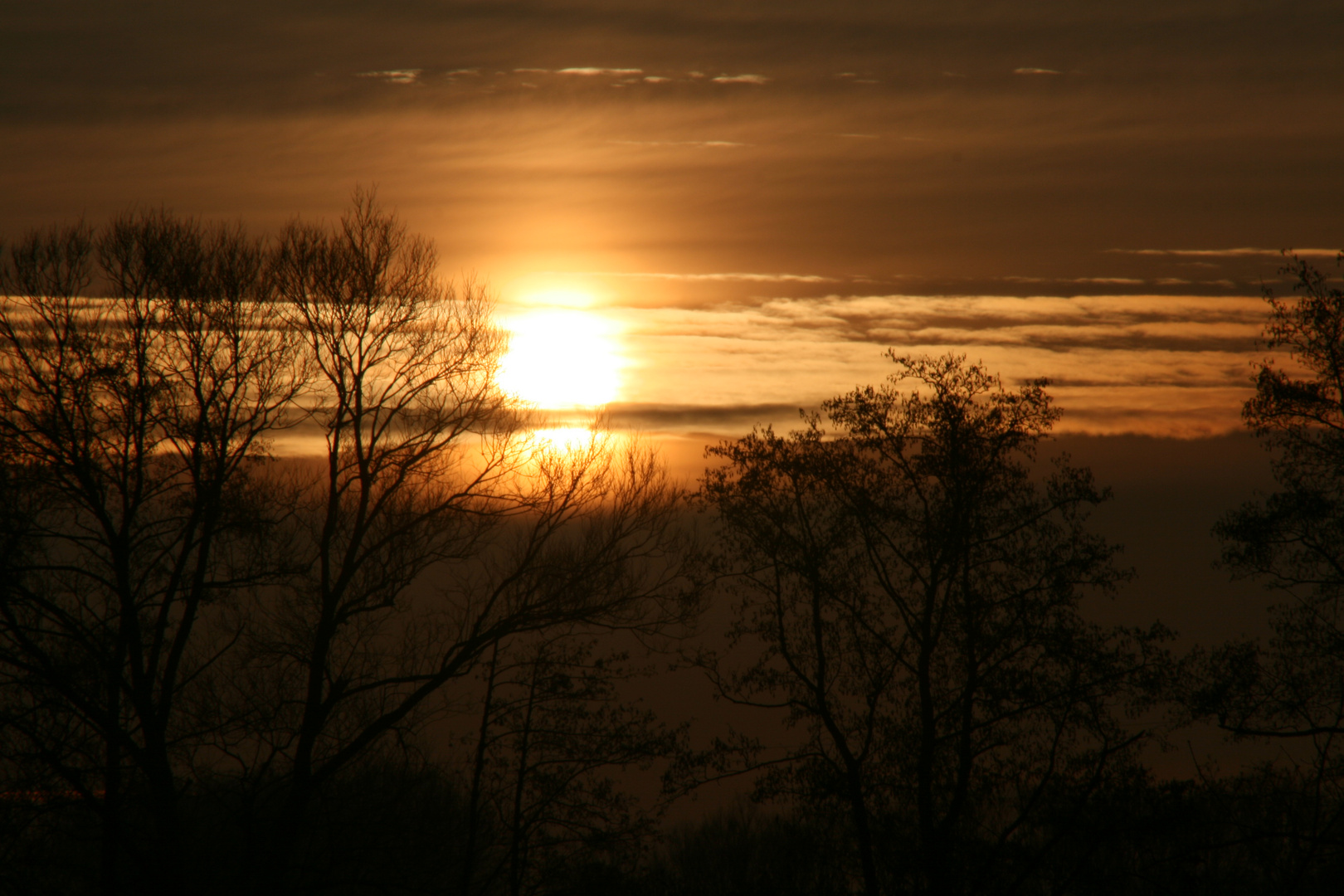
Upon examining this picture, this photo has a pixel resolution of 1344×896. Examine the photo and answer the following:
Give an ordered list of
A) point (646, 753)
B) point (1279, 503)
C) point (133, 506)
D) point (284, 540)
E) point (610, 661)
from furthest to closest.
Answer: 1. point (610, 661)
2. point (646, 753)
3. point (284, 540)
4. point (133, 506)
5. point (1279, 503)

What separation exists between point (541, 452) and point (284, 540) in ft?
16.5

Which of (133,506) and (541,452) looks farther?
(541,452)

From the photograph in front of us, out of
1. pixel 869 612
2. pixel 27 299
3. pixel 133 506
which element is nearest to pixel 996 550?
pixel 869 612

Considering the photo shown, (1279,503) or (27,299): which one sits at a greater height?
(27,299)

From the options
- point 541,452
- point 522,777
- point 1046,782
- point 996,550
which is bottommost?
point 522,777

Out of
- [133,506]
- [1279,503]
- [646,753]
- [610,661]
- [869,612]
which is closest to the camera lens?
[1279,503]

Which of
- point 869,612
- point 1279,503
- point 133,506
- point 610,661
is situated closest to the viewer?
point 1279,503

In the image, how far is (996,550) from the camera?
2056 cm

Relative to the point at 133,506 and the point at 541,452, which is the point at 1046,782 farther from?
the point at 133,506

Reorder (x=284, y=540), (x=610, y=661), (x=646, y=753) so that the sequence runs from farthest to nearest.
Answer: (x=610, y=661), (x=646, y=753), (x=284, y=540)

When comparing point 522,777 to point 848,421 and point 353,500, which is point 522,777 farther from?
point 848,421

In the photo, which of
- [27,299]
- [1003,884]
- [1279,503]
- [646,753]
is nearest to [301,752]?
[27,299]

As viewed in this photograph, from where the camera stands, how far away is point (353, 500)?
67.7ft

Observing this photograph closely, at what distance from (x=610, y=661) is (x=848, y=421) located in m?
12.1
